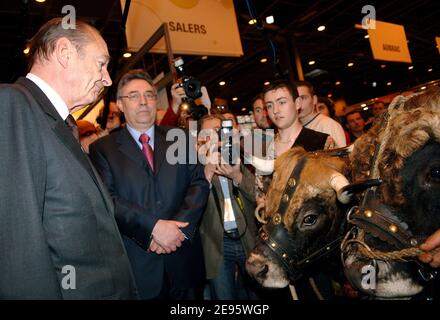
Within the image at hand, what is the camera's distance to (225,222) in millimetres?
3092

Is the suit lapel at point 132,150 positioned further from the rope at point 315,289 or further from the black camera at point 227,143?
the rope at point 315,289

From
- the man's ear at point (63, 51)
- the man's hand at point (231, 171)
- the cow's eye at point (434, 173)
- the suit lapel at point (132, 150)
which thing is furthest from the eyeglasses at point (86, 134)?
the cow's eye at point (434, 173)

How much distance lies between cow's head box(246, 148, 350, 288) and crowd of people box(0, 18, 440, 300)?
576mm

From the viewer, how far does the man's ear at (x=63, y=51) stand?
163 cm

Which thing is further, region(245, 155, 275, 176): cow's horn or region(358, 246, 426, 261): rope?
region(245, 155, 275, 176): cow's horn

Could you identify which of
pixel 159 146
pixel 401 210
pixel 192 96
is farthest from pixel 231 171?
pixel 401 210

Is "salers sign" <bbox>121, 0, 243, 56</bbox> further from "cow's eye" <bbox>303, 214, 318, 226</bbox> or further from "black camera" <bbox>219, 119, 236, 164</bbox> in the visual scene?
"cow's eye" <bbox>303, 214, 318, 226</bbox>

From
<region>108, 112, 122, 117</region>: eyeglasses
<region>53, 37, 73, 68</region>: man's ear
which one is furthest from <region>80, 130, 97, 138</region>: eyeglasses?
<region>53, 37, 73, 68</region>: man's ear

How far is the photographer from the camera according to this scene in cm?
295

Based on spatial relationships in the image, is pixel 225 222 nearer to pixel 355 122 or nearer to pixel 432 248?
pixel 432 248
